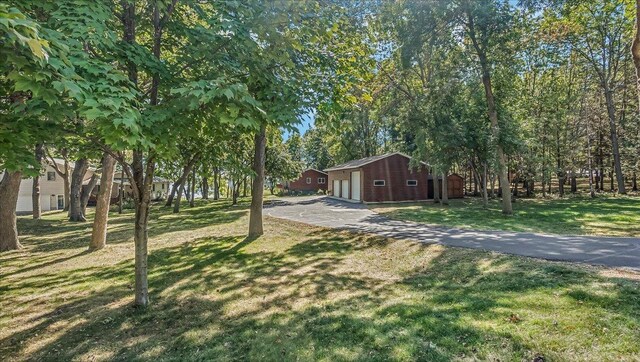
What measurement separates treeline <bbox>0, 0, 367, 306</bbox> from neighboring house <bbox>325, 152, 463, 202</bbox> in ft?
69.8

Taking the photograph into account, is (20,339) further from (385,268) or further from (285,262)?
(385,268)

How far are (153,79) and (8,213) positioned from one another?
10.4 m

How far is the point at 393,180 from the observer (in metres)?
28.7

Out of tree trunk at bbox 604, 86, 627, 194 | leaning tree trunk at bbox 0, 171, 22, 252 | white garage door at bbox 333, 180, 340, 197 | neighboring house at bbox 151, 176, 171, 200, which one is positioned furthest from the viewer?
neighboring house at bbox 151, 176, 171, 200

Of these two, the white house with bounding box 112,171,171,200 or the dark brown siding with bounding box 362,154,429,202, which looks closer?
the dark brown siding with bounding box 362,154,429,202

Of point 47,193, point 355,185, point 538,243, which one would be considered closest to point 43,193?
point 47,193

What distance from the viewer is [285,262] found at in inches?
346

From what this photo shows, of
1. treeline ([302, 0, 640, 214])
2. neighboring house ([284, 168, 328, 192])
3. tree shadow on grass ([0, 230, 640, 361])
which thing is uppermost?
treeline ([302, 0, 640, 214])

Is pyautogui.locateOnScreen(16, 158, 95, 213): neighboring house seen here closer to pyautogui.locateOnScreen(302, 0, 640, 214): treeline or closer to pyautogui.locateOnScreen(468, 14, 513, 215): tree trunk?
pyautogui.locateOnScreen(302, 0, 640, 214): treeline

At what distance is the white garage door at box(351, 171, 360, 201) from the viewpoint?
29219 millimetres

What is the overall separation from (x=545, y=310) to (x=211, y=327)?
4.53 metres

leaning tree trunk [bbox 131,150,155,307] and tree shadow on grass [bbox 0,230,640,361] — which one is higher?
leaning tree trunk [bbox 131,150,155,307]

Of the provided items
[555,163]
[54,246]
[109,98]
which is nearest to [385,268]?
[109,98]

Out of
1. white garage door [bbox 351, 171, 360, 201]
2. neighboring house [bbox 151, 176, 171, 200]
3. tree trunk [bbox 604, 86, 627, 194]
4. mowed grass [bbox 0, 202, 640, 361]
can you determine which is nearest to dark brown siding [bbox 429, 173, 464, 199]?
white garage door [bbox 351, 171, 360, 201]
